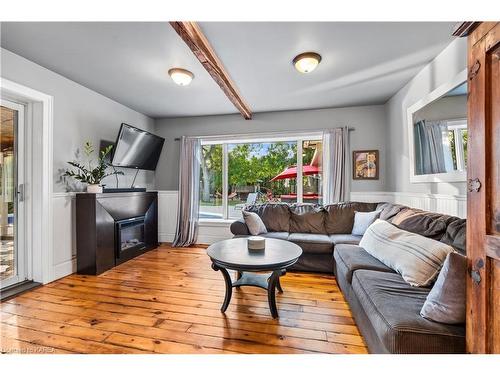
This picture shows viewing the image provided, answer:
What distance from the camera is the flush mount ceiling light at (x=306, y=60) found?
2254 mm

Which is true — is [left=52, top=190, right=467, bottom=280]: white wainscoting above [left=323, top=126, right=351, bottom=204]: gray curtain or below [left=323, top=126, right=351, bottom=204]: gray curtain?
below

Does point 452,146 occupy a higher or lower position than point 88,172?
higher

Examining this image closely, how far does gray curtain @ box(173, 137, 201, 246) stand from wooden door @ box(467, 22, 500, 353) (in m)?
3.82

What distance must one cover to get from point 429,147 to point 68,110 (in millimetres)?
4276

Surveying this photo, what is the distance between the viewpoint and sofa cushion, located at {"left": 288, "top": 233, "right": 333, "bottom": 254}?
110 inches

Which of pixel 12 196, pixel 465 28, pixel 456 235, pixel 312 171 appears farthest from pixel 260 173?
pixel 465 28

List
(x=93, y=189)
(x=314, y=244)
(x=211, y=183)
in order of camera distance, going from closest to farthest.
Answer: (x=314, y=244) < (x=93, y=189) < (x=211, y=183)

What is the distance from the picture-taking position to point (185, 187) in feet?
14.1

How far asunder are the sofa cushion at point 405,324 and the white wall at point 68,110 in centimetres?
340

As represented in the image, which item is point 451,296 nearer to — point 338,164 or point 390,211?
point 390,211

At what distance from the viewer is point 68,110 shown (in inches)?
115

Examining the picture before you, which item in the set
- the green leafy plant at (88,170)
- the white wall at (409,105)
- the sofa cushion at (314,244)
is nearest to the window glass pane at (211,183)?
the green leafy plant at (88,170)

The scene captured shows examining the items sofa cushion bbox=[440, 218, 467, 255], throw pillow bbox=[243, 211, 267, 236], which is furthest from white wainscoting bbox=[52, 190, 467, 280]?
throw pillow bbox=[243, 211, 267, 236]

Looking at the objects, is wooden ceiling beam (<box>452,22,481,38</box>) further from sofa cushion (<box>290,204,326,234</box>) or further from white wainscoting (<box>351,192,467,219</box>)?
sofa cushion (<box>290,204,326,234</box>)
